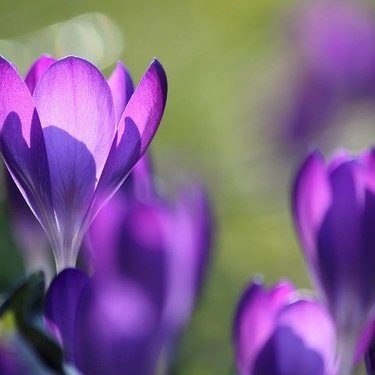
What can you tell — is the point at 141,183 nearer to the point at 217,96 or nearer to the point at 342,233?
the point at 342,233

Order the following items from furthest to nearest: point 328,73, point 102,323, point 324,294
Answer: point 328,73, point 324,294, point 102,323

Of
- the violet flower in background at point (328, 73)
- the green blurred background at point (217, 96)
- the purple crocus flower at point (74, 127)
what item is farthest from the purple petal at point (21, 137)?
the violet flower in background at point (328, 73)

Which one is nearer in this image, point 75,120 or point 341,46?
point 75,120

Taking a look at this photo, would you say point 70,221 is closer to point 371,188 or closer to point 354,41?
point 371,188

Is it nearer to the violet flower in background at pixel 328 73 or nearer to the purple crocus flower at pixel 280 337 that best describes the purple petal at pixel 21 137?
the purple crocus flower at pixel 280 337

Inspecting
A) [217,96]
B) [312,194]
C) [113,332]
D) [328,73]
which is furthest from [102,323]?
[217,96]

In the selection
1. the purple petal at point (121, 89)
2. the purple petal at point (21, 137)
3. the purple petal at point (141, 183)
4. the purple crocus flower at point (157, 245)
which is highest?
the purple petal at point (121, 89)

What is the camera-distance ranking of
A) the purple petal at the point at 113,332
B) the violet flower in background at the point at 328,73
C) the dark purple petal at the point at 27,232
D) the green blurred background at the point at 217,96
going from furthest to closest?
Answer: the violet flower in background at the point at 328,73, the green blurred background at the point at 217,96, the dark purple petal at the point at 27,232, the purple petal at the point at 113,332
